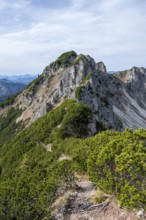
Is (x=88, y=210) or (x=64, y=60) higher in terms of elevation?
(x=64, y=60)

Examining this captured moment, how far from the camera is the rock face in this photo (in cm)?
11531

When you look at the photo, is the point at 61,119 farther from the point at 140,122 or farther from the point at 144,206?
the point at 140,122

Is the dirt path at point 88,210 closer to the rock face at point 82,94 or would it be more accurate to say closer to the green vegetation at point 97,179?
the green vegetation at point 97,179

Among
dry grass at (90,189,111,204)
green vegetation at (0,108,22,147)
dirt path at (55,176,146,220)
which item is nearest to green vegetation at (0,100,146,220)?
dirt path at (55,176,146,220)

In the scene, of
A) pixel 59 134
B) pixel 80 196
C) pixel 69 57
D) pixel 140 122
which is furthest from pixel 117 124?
pixel 80 196

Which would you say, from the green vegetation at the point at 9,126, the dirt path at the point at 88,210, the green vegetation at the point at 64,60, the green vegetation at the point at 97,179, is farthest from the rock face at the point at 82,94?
the dirt path at the point at 88,210

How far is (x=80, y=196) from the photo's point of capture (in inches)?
1470

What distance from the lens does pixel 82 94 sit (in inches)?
4434

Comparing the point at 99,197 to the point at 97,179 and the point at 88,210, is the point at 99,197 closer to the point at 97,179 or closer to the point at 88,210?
the point at 88,210

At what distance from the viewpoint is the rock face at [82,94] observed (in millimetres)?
115312

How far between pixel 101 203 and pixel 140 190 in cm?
794

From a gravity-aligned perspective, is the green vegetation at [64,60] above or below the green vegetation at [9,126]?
above

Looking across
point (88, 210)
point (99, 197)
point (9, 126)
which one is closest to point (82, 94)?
point (9, 126)

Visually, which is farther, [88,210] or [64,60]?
[64,60]
